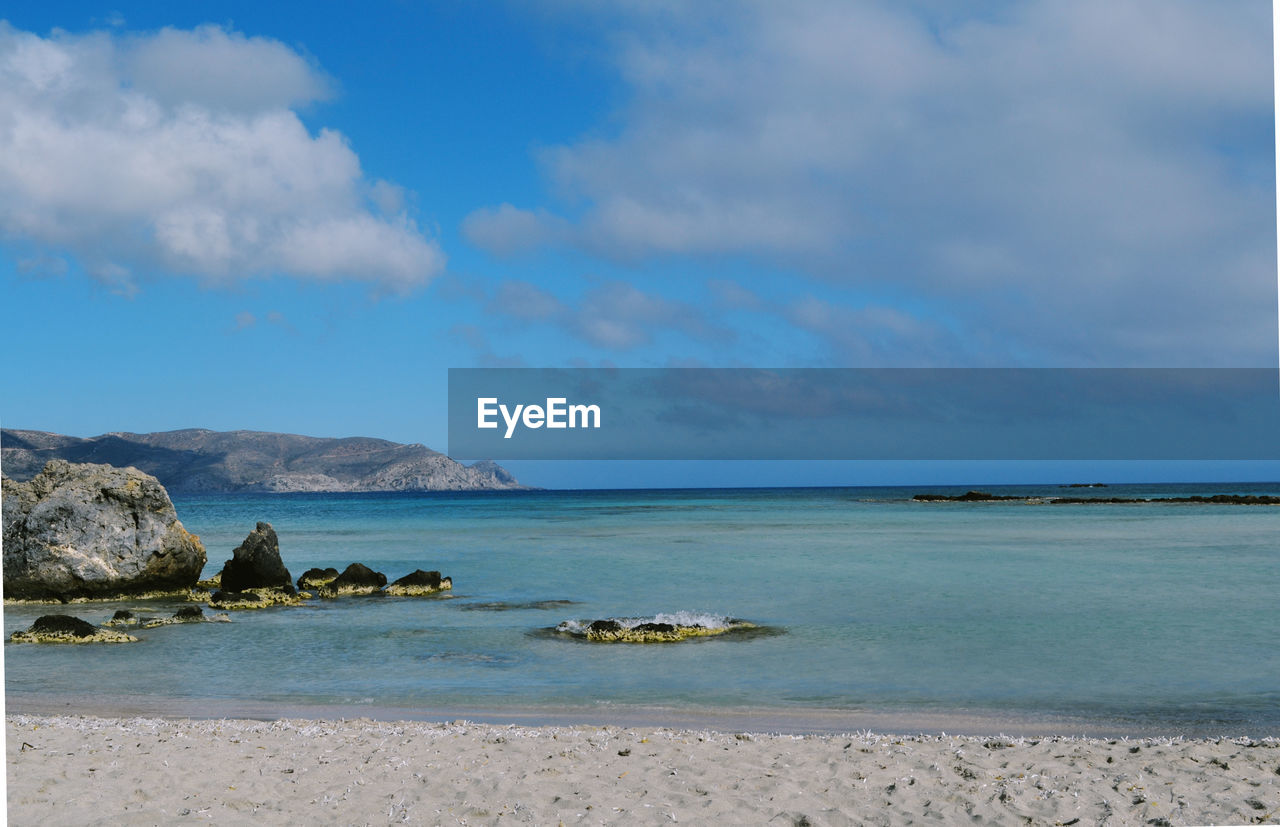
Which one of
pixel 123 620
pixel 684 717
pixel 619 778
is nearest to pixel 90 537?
pixel 123 620

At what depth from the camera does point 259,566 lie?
20094 millimetres

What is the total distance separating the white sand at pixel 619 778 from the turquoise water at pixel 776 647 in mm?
2173

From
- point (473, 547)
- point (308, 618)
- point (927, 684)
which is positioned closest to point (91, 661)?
point (308, 618)

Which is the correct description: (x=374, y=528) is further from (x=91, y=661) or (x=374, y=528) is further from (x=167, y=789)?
(x=167, y=789)

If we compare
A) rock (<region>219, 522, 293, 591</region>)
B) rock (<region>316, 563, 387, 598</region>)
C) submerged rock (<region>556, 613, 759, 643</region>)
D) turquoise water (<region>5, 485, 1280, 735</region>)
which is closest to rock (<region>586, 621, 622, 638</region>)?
submerged rock (<region>556, 613, 759, 643</region>)

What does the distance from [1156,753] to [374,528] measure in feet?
152

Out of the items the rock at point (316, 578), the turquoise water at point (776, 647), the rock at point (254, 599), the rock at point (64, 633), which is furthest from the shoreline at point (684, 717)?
the rock at point (316, 578)

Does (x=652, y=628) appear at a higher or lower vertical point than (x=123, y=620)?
higher

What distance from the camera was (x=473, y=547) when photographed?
35000 millimetres

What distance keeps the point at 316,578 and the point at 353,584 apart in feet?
5.96

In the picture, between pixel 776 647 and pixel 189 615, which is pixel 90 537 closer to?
pixel 189 615

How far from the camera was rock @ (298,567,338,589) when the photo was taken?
21391 millimetres

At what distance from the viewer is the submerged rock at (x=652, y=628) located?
13.9 m

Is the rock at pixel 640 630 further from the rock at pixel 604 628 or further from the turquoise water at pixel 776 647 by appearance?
the turquoise water at pixel 776 647
